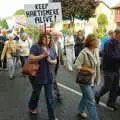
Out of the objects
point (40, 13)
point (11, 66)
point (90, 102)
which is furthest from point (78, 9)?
point (90, 102)

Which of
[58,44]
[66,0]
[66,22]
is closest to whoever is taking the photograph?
[58,44]

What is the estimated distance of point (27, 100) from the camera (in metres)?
12.0

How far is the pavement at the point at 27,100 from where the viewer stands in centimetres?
1000

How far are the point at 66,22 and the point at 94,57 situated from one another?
62.3m

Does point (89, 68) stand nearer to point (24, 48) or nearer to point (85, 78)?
point (85, 78)

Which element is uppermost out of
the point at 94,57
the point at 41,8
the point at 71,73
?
the point at 41,8

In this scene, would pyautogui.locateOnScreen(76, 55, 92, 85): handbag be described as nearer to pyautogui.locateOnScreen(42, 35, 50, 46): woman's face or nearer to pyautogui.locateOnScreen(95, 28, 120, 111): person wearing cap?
pyautogui.locateOnScreen(42, 35, 50, 46): woman's face

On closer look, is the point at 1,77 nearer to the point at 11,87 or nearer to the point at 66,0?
the point at 11,87

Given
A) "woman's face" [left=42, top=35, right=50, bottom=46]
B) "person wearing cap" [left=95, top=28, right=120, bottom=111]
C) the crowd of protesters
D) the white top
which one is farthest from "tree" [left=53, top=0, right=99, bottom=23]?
"woman's face" [left=42, top=35, right=50, bottom=46]

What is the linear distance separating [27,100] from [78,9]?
2198 inches

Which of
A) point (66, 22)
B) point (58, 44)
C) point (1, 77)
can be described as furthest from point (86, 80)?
point (66, 22)

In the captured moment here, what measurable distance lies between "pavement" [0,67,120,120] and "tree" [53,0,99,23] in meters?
48.8

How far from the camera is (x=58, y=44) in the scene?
41.8 feet

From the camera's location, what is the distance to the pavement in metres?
10.0
